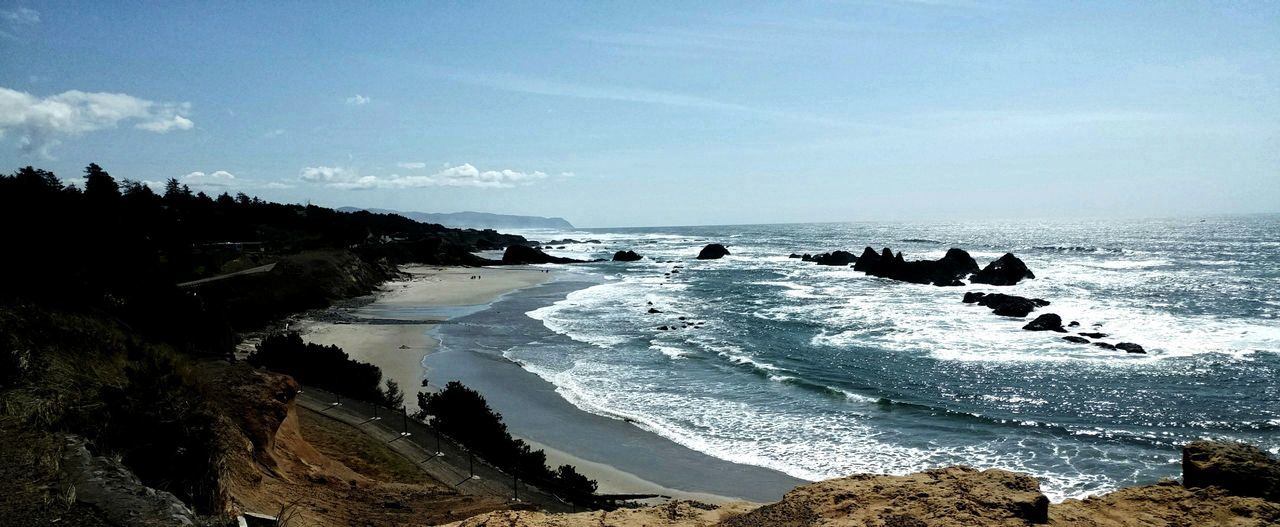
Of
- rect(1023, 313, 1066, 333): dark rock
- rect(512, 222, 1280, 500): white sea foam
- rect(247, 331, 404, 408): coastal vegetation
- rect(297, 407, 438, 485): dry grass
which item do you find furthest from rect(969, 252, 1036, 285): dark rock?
rect(297, 407, 438, 485): dry grass

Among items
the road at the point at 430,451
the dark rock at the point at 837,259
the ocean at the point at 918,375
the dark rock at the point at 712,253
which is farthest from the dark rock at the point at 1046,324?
the dark rock at the point at 712,253

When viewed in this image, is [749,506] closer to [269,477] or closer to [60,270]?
[269,477]

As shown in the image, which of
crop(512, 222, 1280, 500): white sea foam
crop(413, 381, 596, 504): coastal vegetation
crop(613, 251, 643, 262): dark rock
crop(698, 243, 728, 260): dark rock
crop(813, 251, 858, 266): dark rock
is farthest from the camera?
crop(698, 243, 728, 260): dark rock

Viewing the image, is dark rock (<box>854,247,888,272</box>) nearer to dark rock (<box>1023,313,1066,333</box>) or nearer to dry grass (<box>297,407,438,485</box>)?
dark rock (<box>1023,313,1066,333</box>)

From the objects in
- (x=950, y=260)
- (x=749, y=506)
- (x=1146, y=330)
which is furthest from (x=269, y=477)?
(x=950, y=260)

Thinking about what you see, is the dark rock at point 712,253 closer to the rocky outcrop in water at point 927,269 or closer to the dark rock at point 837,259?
the dark rock at point 837,259

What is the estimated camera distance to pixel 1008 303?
4166cm

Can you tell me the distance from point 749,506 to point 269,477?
7714 millimetres

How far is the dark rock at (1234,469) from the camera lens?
265 inches

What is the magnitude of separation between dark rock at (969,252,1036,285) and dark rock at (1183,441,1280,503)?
5547 cm

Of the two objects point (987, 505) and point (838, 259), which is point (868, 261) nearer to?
point (838, 259)

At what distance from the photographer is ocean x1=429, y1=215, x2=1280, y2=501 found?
17516mm

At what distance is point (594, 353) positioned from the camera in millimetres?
29750

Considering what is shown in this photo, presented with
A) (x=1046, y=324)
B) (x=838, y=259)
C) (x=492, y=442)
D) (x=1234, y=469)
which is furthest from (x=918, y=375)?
(x=838, y=259)
